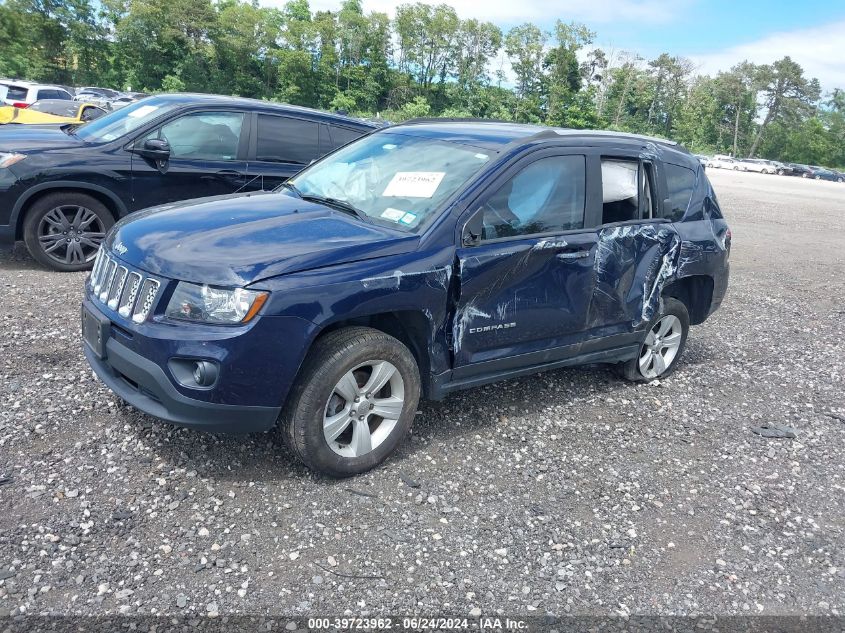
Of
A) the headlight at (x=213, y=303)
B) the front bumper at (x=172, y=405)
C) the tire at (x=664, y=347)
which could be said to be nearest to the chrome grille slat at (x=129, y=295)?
the front bumper at (x=172, y=405)

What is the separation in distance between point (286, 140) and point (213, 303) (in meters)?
4.62

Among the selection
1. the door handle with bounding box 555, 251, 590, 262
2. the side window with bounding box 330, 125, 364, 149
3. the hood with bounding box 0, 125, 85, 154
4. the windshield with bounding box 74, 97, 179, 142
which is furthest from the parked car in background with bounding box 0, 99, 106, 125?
the door handle with bounding box 555, 251, 590, 262

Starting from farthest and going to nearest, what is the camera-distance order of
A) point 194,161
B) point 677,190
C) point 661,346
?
1. point 194,161
2. point 661,346
3. point 677,190

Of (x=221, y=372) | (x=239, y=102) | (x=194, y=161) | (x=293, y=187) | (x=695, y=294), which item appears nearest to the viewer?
(x=221, y=372)

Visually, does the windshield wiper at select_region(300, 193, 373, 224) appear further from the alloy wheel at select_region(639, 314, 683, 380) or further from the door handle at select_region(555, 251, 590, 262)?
the alloy wheel at select_region(639, 314, 683, 380)

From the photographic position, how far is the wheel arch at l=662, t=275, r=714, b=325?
17.8 feet

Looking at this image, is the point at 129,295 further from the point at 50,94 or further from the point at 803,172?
the point at 803,172

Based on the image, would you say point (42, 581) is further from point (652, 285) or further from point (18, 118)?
point (18, 118)

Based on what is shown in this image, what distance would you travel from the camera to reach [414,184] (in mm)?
3947

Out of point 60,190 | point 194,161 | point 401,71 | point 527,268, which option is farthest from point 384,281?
point 401,71

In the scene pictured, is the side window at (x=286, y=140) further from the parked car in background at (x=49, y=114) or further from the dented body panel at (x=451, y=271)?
the dented body panel at (x=451, y=271)

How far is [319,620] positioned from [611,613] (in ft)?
3.99

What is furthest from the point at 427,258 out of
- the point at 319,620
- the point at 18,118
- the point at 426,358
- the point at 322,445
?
the point at 18,118

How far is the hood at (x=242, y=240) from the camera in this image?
311cm
